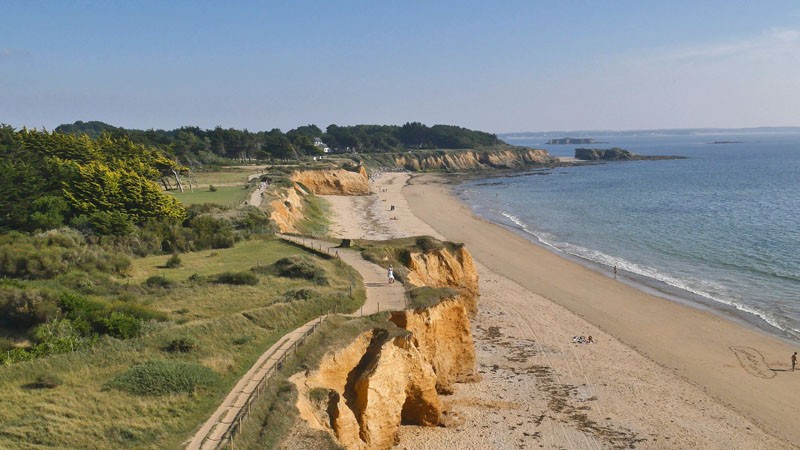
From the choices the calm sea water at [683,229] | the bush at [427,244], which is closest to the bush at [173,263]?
the bush at [427,244]

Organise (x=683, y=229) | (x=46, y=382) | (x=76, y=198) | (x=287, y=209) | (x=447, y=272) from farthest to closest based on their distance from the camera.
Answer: (x=683, y=229) < (x=287, y=209) < (x=76, y=198) < (x=447, y=272) < (x=46, y=382)

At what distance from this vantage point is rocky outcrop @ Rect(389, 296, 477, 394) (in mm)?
20656

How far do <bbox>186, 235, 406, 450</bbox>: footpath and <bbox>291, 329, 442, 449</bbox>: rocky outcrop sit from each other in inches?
43.3

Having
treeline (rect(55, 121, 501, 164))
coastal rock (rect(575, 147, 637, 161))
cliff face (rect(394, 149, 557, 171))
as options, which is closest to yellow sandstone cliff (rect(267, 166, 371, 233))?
treeline (rect(55, 121, 501, 164))

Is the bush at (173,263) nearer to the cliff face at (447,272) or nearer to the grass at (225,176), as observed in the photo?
the cliff face at (447,272)

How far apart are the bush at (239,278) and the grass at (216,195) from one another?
2208cm

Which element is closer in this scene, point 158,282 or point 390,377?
point 390,377

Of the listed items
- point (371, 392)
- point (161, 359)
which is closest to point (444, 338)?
point (371, 392)

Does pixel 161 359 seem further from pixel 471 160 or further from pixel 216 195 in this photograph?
pixel 471 160

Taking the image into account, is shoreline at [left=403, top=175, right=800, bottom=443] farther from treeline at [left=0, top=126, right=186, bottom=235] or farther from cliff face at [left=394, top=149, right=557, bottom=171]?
cliff face at [left=394, top=149, right=557, bottom=171]

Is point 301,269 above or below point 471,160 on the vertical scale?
below

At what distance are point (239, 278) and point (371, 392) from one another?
9.90 metres

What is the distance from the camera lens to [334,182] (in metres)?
83.6

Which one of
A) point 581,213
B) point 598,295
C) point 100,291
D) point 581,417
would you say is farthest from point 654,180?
point 100,291
